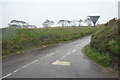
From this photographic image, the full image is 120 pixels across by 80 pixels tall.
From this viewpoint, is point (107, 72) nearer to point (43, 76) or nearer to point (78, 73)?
point (78, 73)

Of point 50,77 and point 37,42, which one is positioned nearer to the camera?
point 50,77

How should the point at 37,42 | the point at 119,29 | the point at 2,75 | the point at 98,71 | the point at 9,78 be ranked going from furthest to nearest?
the point at 37,42 < the point at 119,29 < the point at 98,71 < the point at 2,75 < the point at 9,78

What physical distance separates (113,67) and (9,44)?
14219 mm

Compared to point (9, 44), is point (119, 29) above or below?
above

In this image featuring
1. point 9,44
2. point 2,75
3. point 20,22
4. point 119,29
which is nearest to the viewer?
point 2,75

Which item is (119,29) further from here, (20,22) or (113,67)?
(20,22)

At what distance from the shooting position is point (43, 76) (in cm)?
798

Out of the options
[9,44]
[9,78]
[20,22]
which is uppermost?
[20,22]

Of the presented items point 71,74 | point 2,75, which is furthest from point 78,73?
point 2,75

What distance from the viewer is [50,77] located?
7.80 meters

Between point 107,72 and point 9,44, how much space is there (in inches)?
558

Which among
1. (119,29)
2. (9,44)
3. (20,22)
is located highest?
(20,22)

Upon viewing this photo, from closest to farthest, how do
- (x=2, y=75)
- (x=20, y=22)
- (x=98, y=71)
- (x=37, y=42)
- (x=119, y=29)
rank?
(x=2, y=75), (x=98, y=71), (x=119, y=29), (x=37, y=42), (x=20, y=22)

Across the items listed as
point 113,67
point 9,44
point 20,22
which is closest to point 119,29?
point 113,67
